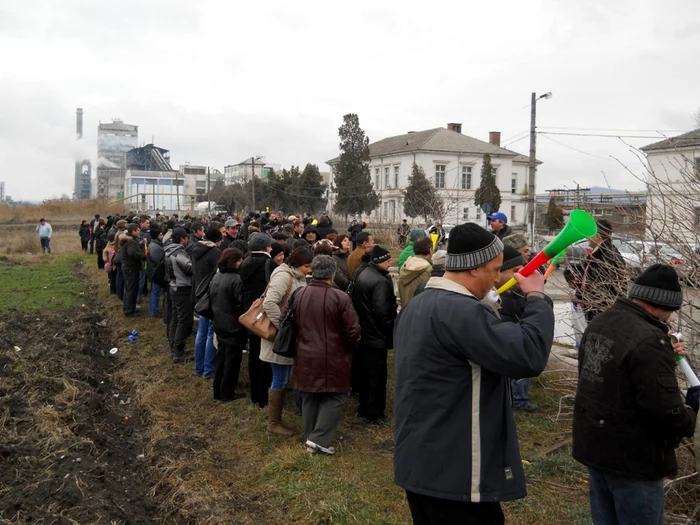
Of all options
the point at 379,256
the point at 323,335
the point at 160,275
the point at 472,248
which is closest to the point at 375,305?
the point at 379,256

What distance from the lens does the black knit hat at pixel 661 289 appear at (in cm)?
302

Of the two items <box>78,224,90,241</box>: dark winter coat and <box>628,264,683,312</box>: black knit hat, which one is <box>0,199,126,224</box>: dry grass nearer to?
<box>78,224,90,241</box>: dark winter coat

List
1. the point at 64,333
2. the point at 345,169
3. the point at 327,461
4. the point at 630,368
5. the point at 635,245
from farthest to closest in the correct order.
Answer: the point at 345,169 < the point at 64,333 < the point at 327,461 < the point at 635,245 < the point at 630,368

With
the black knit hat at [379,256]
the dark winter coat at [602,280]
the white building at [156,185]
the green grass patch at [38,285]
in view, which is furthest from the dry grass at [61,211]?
the dark winter coat at [602,280]

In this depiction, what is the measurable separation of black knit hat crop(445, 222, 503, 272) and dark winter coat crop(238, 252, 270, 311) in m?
4.78

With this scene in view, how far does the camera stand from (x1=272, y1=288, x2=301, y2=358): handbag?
229 inches

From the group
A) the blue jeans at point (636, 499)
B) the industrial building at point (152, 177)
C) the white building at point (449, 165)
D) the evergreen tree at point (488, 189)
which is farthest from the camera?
the industrial building at point (152, 177)

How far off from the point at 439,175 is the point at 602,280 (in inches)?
2128

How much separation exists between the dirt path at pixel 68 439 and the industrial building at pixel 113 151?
112787mm

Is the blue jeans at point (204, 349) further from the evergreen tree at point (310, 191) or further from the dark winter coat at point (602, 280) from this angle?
the evergreen tree at point (310, 191)

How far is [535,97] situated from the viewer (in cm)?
2192

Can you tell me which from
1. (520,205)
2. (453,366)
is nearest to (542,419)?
(453,366)

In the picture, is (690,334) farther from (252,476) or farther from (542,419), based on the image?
(252,476)

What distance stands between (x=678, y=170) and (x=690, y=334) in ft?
4.21
